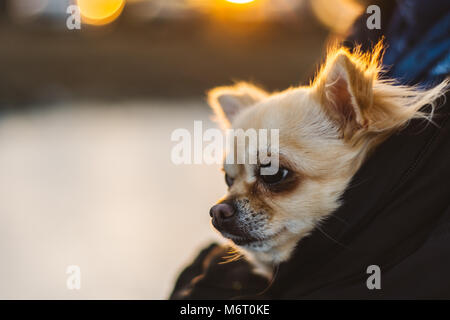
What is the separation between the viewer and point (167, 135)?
541cm

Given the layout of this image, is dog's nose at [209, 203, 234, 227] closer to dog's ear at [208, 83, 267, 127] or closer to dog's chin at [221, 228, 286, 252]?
dog's chin at [221, 228, 286, 252]

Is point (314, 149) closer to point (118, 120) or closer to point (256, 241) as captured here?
point (256, 241)

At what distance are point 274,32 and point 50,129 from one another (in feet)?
15.2

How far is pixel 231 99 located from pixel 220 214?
547 mm

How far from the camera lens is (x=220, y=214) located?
3.67 feet

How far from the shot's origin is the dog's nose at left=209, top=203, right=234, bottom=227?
1.12 metres

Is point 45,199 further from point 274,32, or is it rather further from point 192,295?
point 274,32

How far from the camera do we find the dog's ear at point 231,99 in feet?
5.09

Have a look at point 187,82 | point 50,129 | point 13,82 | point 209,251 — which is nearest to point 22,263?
point 209,251

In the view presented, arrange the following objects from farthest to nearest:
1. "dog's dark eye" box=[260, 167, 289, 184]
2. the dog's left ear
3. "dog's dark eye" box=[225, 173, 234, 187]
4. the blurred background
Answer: the blurred background → "dog's dark eye" box=[225, 173, 234, 187] → "dog's dark eye" box=[260, 167, 289, 184] → the dog's left ear

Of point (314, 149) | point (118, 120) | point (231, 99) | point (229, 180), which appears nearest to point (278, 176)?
point (314, 149)

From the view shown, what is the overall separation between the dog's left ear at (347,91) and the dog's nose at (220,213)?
1.07 ft
